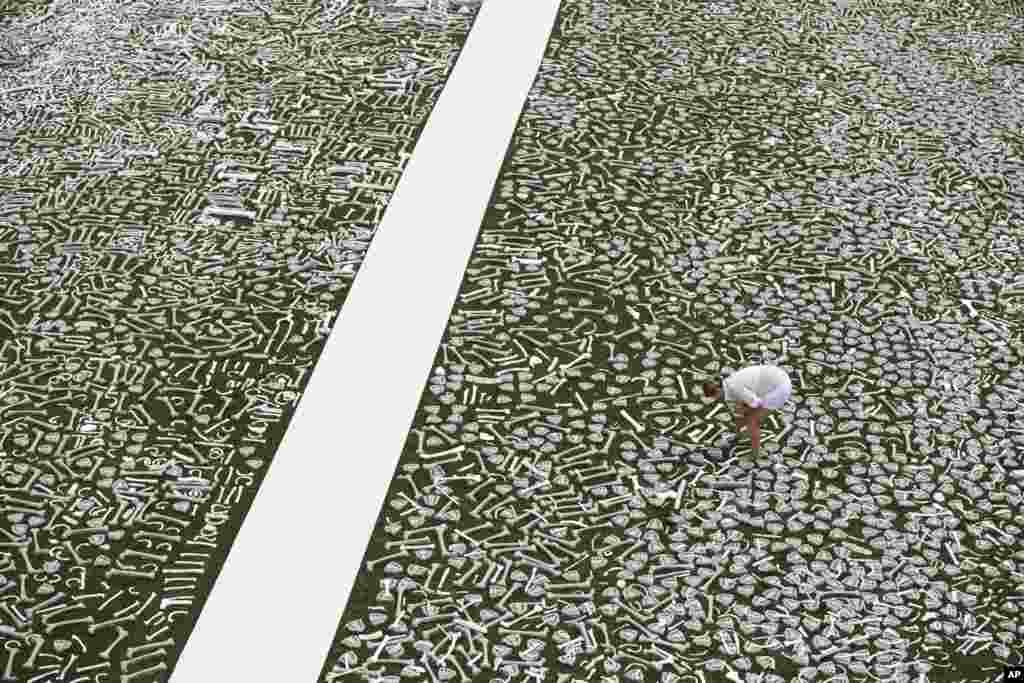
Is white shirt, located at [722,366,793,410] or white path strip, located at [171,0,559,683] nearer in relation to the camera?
white path strip, located at [171,0,559,683]

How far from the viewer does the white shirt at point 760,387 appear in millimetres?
3768

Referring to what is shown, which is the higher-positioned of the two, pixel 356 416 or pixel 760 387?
pixel 760 387

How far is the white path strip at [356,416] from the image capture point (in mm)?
3402

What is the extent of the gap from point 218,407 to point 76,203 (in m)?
1.43

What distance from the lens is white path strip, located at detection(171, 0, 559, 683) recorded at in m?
3.40

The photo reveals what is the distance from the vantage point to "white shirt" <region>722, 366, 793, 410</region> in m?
3.77

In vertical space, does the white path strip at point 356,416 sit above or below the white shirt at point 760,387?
below

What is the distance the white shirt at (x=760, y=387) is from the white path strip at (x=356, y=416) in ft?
3.46

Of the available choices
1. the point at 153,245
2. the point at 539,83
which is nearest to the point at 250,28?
the point at 539,83

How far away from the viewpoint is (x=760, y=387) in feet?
12.4

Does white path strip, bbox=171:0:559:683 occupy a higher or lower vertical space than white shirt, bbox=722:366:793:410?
lower

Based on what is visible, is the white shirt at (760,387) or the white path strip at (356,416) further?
the white shirt at (760,387)

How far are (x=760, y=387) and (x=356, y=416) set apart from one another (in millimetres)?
1310

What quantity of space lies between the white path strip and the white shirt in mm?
1053
